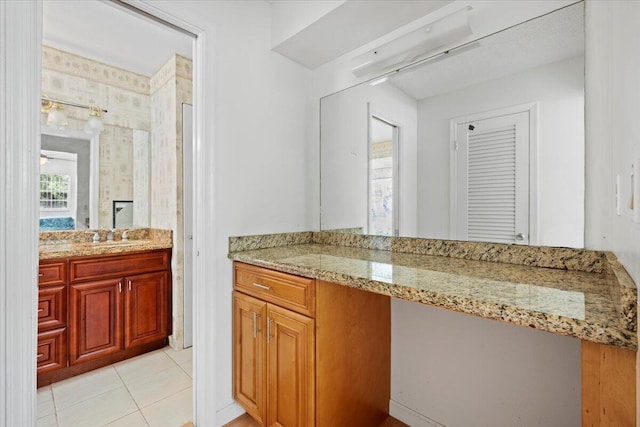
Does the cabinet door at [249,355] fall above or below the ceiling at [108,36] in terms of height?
below

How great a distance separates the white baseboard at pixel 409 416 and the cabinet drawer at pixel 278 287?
902 millimetres

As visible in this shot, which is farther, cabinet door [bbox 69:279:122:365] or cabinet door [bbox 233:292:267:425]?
cabinet door [bbox 69:279:122:365]

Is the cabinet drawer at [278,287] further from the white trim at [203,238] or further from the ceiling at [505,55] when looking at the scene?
the ceiling at [505,55]

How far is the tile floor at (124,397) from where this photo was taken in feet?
5.40

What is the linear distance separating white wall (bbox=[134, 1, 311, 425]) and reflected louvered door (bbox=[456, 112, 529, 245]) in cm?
111

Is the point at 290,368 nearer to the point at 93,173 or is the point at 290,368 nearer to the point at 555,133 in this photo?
the point at 555,133

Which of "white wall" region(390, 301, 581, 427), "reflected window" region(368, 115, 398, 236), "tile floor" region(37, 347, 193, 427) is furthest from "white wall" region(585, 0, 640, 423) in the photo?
"tile floor" region(37, 347, 193, 427)

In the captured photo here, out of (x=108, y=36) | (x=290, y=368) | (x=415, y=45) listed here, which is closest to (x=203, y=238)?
(x=290, y=368)

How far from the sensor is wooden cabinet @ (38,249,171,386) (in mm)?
1966

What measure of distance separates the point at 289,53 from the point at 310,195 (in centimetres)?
98

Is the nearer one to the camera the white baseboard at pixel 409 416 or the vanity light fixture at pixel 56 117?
Answer: the white baseboard at pixel 409 416

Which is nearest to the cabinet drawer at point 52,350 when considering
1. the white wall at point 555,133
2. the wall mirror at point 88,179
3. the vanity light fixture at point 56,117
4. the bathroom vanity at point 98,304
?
the bathroom vanity at point 98,304

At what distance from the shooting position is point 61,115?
2.42 meters

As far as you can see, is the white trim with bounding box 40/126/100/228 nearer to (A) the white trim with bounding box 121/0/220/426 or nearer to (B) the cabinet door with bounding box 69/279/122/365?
(B) the cabinet door with bounding box 69/279/122/365
